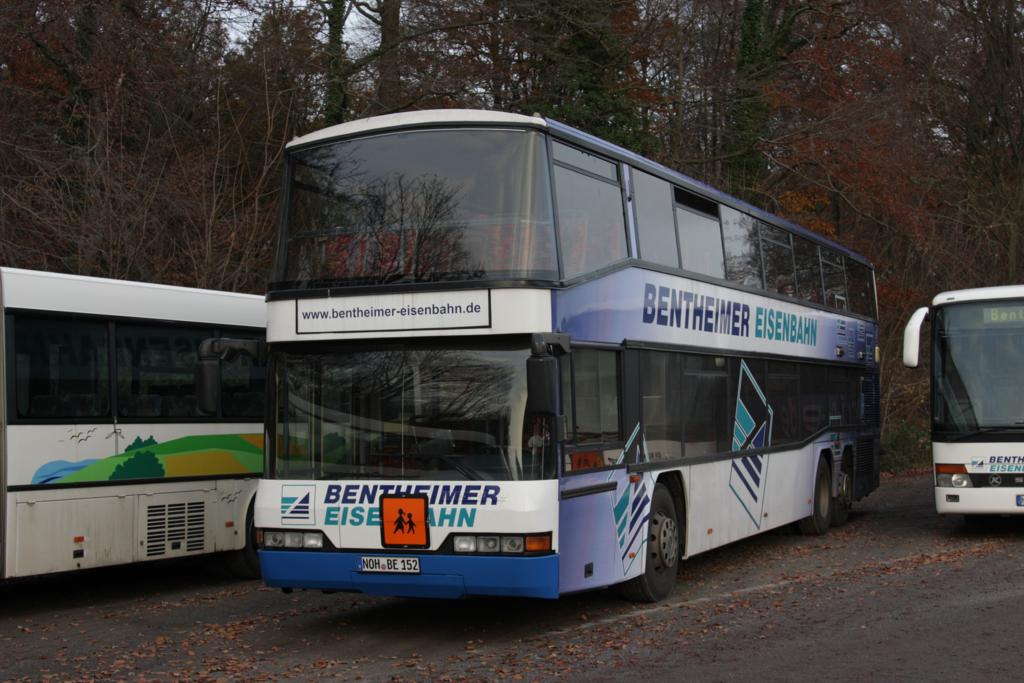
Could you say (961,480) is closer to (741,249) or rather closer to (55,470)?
(741,249)

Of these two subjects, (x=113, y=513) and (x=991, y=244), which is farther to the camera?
(x=991, y=244)

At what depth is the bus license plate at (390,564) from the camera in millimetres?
9320

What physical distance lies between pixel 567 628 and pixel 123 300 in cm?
537

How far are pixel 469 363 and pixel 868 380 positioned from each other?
40.6 ft

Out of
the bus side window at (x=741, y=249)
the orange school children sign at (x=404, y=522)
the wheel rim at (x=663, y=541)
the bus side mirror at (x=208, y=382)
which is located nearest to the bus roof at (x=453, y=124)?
the bus side mirror at (x=208, y=382)

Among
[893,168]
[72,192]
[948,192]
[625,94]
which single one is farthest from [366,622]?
[948,192]

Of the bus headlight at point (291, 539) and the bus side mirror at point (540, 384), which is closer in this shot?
the bus side mirror at point (540, 384)

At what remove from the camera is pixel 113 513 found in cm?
1180

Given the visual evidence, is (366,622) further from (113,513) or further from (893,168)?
(893,168)

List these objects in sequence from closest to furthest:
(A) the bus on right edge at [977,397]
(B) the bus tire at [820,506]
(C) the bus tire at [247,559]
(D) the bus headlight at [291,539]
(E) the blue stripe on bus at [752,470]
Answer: (D) the bus headlight at [291,539] → (C) the bus tire at [247,559] → (E) the blue stripe on bus at [752,470] → (A) the bus on right edge at [977,397] → (B) the bus tire at [820,506]

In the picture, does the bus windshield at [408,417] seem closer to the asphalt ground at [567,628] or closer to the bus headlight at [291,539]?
the bus headlight at [291,539]

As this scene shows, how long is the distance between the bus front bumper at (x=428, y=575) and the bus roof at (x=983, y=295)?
8609 mm

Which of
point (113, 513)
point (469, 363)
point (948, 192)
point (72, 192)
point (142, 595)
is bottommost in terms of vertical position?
point (142, 595)

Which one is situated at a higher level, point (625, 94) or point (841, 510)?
point (625, 94)
